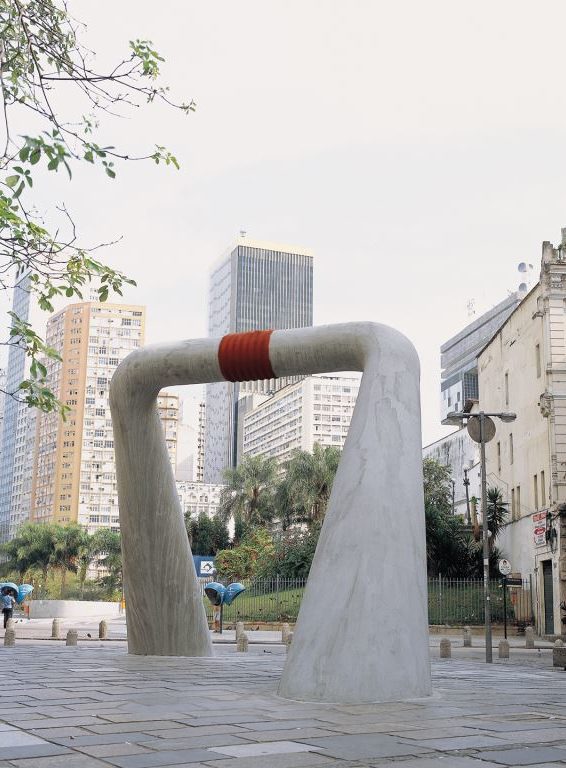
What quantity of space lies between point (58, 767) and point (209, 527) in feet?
206

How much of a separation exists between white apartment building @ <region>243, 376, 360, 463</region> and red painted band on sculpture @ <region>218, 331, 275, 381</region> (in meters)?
120

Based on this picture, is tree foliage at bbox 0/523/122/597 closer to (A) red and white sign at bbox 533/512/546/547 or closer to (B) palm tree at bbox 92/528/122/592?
(B) palm tree at bbox 92/528/122/592

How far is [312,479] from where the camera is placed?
52406 mm

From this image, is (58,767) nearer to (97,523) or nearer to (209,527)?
(209,527)

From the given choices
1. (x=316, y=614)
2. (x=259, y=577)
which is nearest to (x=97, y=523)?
(x=259, y=577)

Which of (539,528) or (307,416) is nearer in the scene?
(539,528)

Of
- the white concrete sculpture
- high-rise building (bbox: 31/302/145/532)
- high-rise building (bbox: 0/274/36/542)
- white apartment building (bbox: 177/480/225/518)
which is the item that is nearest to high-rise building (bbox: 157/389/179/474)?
white apartment building (bbox: 177/480/225/518)

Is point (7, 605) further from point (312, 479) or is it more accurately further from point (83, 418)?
point (83, 418)

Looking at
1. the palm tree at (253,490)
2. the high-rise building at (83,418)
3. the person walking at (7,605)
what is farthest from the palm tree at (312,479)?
the high-rise building at (83,418)

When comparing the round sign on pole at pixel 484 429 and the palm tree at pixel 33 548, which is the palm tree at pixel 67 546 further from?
the round sign on pole at pixel 484 429

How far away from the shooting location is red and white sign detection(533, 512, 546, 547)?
32.8 meters

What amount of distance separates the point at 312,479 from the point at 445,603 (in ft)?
62.8

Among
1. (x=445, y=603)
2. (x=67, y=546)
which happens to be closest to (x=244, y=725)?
(x=445, y=603)

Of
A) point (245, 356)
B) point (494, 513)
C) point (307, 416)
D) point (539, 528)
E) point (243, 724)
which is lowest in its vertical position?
point (243, 724)
